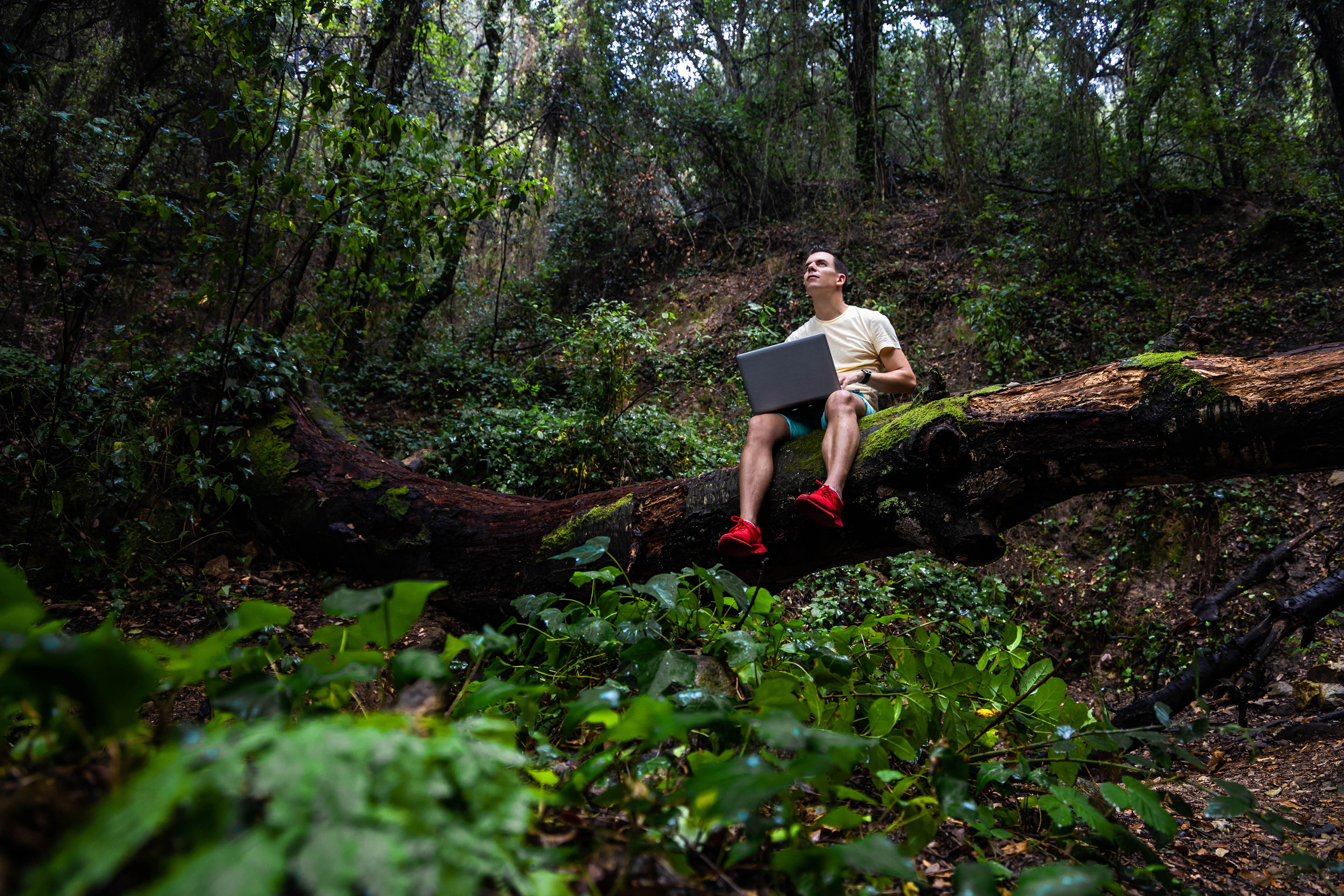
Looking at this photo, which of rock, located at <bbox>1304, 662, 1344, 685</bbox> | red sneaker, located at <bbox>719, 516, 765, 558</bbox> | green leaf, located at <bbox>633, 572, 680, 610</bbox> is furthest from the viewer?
rock, located at <bbox>1304, 662, 1344, 685</bbox>

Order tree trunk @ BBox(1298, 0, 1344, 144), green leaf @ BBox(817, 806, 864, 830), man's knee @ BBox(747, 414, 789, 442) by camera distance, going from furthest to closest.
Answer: tree trunk @ BBox(1298, 0, 1344, 144), man's knee @ BBox(747, 414, 789, 442), green leaf @ BBox(817, 806, 864, 830)

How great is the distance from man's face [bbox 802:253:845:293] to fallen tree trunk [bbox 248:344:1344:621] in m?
1.28

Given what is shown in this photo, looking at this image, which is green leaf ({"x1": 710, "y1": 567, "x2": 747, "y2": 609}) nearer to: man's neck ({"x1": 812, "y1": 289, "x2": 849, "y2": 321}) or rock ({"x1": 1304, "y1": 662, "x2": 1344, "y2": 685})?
man's neck ({"x1": 812, "y1": 289, "x2": 849, "y2": 321})

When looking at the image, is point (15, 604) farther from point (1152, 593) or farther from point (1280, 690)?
point (1152, 593)

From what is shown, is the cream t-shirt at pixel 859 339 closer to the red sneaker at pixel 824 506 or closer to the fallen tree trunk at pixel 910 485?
the fallen tree trunk at pixel 910 485

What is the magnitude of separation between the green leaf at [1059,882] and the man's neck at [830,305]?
3.38 metres

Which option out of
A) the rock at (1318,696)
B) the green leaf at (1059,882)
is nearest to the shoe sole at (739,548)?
the green leaf at (1059,882)

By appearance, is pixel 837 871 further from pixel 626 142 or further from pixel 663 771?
pixel 626 142

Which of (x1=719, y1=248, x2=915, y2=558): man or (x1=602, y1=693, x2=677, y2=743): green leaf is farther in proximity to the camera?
(x1=719, y1=248, x2=915, y2=558): man

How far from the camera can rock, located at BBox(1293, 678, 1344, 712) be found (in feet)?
11.1

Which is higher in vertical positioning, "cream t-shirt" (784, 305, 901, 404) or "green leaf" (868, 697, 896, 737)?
"cream t-shirt" (784, 305, 901, 404)

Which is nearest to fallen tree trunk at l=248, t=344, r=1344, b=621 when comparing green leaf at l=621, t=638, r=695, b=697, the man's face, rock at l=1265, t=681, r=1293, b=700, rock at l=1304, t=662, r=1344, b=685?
green leaf at l=621, t=638, r=695, b=697

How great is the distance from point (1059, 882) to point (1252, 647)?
316cm

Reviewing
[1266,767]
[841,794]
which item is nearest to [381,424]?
[841,794]
